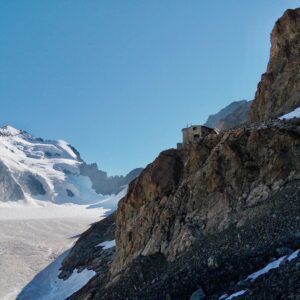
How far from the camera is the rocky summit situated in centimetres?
1858

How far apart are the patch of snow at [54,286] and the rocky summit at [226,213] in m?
13.9

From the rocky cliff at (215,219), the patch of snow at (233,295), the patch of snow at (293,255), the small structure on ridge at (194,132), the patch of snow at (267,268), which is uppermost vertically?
the small structure on ridge at (194,132)

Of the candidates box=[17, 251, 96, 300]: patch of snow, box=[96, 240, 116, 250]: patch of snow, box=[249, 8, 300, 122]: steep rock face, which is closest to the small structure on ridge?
box=[249, 8, 300, 122]: steep rock face

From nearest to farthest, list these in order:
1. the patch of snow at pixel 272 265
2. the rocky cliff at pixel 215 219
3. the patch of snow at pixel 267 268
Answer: the patch of snow at pixel 272 265 < the patch of snow at pixel 267 268 < the rocky cliff at pixel 215 219

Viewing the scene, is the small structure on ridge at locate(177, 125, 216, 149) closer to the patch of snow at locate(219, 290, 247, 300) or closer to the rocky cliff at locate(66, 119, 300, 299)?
the rocky cliff at locate(66, 119, 300, 299)

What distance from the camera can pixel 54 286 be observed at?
62.7 meters

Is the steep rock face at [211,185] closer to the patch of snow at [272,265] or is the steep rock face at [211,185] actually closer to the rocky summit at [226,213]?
the rocky summit at [226,213]

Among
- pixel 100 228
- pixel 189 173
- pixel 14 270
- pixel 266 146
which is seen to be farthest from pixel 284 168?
pixel 14 270

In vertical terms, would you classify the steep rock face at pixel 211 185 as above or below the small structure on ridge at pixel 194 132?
below

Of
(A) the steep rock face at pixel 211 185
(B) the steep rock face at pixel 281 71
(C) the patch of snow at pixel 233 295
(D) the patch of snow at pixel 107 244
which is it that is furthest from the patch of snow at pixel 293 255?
(D) the patch of snow at pixel 107 244

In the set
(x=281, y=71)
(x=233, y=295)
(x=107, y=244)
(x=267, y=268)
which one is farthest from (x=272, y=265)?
(x=107, y=244)

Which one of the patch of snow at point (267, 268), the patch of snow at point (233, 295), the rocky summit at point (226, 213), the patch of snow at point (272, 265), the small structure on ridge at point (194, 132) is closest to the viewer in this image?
the patch of snow at point (233, 295)

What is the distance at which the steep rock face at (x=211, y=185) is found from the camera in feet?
89.1

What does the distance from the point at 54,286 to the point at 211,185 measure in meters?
39.8
